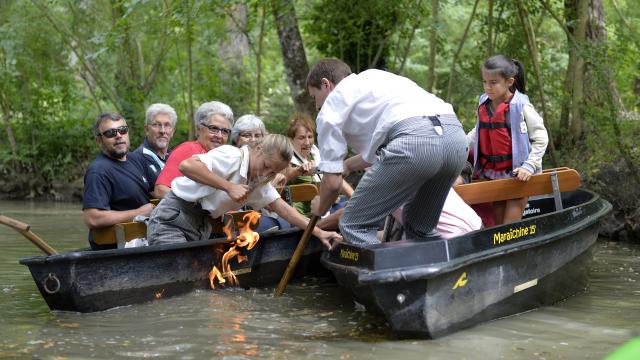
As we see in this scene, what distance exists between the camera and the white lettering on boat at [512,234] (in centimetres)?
595

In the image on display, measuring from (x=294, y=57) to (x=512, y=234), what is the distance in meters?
8.91

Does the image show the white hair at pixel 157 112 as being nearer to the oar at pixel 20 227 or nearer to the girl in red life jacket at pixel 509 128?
the oar at pixel 20 227

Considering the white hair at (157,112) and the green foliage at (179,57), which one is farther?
the green foliage at (179,57)

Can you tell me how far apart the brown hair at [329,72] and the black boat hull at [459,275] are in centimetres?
101

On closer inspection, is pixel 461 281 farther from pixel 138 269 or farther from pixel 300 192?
pixel 300 192

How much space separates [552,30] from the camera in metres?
19.7

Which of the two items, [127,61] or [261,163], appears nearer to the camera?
[261,163]

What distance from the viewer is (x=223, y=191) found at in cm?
646

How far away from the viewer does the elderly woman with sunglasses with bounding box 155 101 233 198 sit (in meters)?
7.25

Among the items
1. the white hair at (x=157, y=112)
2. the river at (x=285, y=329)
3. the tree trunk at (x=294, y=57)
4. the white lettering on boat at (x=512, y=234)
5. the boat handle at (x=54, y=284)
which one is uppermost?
the tree trunk at (x=294, y=57)

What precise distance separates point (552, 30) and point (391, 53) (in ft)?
17.6

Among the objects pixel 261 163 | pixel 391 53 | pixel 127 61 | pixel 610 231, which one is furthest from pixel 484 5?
pixel 261 163

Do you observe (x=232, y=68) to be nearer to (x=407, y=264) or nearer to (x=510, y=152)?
(x=510, y=152)

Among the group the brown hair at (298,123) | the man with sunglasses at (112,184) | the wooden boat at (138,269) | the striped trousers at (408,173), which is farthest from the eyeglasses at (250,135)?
the striped trousers at (408,173)
